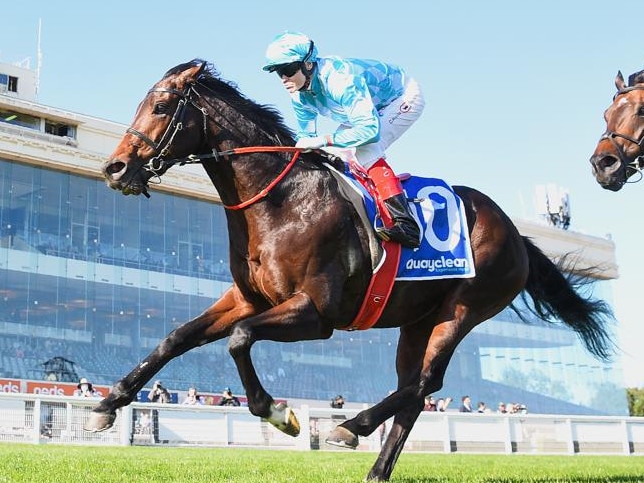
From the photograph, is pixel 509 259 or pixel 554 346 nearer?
pixel 509 259

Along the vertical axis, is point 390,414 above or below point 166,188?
below

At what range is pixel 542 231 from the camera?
179ft

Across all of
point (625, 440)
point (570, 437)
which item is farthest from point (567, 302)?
point (625, 440)

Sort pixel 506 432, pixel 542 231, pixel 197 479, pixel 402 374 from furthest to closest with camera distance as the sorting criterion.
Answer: pixel 542 231 < pixel 506 432 < pixel 402 374 < pixel 197 479

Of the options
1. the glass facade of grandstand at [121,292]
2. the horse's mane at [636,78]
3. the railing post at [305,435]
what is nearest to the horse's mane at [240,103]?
the horse's mane at [636,78]

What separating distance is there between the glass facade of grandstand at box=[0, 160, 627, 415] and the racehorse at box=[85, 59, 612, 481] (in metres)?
27.6

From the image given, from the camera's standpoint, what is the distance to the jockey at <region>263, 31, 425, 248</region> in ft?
19.6

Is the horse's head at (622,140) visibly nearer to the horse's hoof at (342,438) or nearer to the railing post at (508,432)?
the horse's hoof at (342,438)

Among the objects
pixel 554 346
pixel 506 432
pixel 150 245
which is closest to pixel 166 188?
pixel 150 245

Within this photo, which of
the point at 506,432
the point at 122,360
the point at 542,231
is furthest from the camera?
the point at 542,231

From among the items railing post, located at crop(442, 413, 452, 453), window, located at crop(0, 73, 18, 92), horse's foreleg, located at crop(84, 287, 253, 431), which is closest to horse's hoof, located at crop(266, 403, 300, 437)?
horse's foreleg, located at crop(84, 287, 253, 431)

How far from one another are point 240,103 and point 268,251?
1.18 meters

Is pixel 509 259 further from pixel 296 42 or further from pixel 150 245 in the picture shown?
pixel 150 245

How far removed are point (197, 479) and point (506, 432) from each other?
45.5 feet
